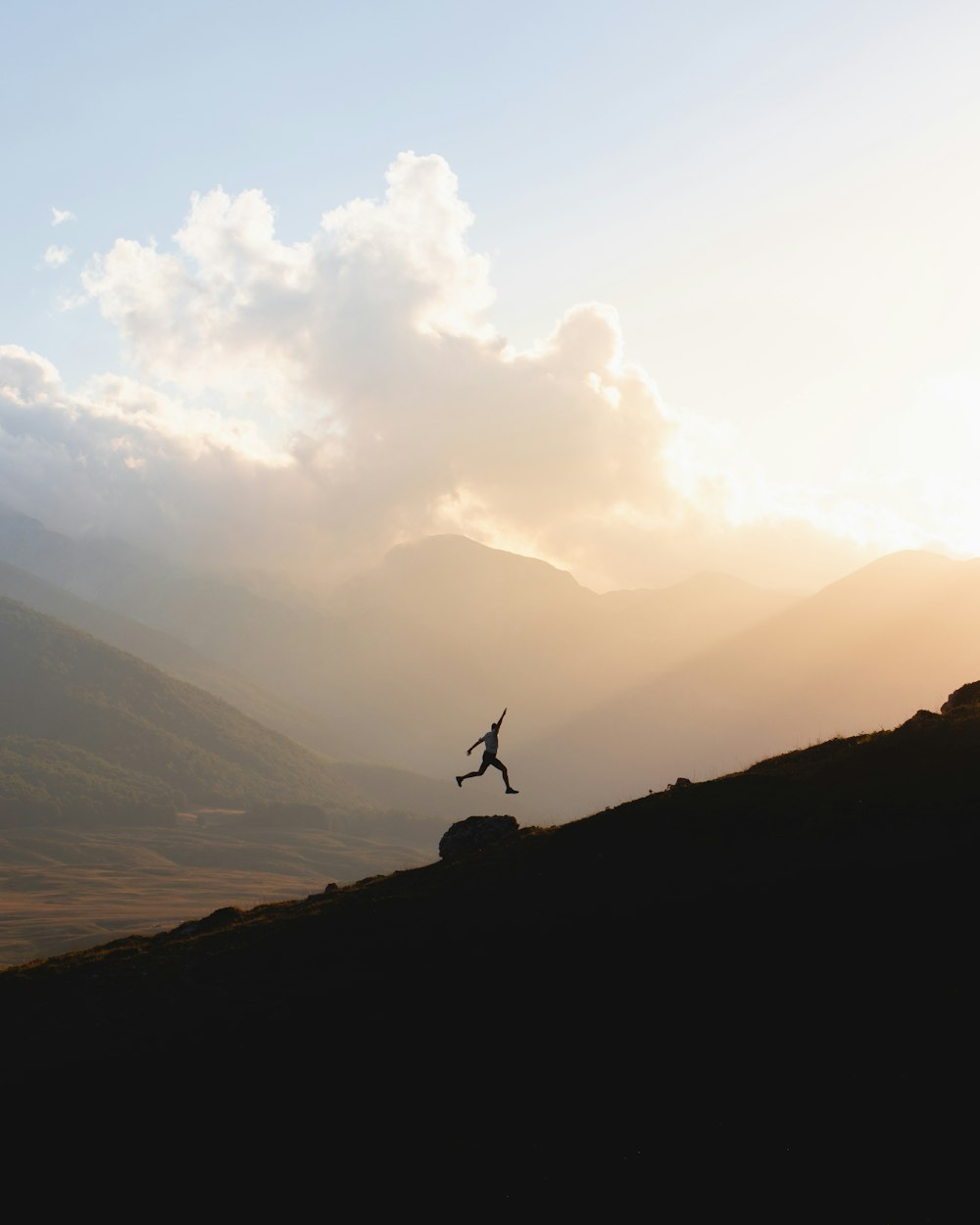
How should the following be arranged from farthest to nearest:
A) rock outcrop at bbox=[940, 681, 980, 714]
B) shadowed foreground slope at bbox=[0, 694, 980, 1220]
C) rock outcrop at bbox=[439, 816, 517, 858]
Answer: rock outcrop at bbox=[439, 816, 517, 858] → rock outcrop at bbox=[940, 681, 980, 714] → shadowed foreground slope at bbox=[0, 694, 980, 1220]

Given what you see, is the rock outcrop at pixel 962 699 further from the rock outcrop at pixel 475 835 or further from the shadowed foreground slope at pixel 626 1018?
the rock outcrop at pixel 475 835

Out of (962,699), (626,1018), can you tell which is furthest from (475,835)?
(626,1018)

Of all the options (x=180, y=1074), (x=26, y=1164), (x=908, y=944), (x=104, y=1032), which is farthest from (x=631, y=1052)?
(x=104, y=1032)

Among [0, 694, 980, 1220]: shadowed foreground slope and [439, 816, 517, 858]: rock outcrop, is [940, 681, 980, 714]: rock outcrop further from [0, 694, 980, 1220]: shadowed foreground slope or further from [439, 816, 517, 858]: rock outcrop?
[439, 816, 517, 858]: rock outcrop

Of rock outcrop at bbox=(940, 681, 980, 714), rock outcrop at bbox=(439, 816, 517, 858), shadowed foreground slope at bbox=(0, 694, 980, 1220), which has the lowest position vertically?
shadowed foreground slope at bbox=(0, 694, 980, 1220)

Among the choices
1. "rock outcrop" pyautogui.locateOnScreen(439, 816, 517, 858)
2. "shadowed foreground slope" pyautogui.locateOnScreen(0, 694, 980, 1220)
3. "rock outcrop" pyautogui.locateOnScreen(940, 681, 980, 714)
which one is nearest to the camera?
"shadowed foreground slope" pyautogui.locateOnScreen(0, 694, 980, 1220)

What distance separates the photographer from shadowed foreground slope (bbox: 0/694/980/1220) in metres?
14.5

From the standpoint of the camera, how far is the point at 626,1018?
18.8 m

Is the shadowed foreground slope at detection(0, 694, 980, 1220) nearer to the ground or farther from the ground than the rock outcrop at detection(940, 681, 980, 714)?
nearer to the ground

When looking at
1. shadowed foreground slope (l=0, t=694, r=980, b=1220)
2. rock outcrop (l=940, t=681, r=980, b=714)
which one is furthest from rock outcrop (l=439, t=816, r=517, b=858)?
rock outcrop (l=940, t=681, r=980, b=714)

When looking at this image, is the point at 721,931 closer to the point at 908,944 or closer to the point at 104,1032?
the point at 908,944

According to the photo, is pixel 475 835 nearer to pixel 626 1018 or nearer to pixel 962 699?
pixel 962 699

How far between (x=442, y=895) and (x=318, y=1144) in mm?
13730

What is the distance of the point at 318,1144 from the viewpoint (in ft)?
57.2
